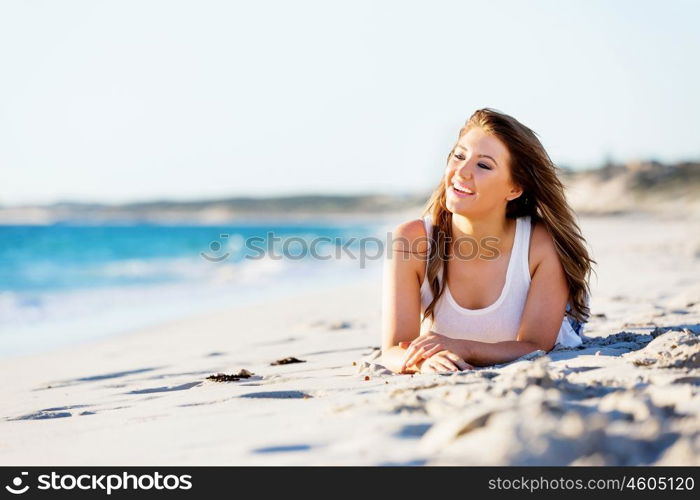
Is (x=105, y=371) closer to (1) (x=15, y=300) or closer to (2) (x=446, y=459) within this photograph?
(2) (x=446, y=459)

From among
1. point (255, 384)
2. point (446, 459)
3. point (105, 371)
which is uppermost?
point (446, 459)

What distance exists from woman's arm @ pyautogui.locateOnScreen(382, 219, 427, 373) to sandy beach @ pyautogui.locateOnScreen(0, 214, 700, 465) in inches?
8.9

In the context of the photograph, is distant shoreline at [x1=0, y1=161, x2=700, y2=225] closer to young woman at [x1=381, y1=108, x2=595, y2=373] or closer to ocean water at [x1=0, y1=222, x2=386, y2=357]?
ocean water at [x1=0, y1=222, x2=386, y2=357]

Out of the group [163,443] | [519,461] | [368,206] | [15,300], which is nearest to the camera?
[519,461]

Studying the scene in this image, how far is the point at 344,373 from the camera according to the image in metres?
3.83

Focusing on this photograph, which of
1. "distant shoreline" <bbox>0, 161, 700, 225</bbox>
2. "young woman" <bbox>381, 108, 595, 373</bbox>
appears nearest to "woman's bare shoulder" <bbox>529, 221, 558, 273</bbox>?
"young woman" <bbox>381, 108, 595, 373</bbox>

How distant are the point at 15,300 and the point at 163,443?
11.6 m

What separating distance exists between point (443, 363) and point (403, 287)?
0.58 metres

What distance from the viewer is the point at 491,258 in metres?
3.97

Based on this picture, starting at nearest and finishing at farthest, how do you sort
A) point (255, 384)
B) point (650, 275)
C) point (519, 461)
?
point (519, 461), point (255, 384), point (650, 275)

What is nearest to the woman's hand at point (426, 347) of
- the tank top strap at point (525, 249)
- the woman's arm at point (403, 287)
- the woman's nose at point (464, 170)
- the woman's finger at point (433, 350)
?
the woman's finger at point (433, 350)

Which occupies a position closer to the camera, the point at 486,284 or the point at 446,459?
the point at 446,459

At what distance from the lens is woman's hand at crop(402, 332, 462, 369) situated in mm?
3455
